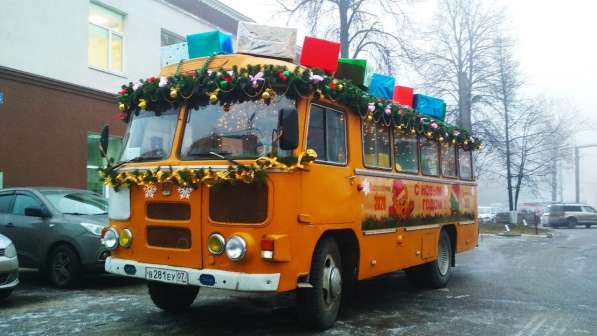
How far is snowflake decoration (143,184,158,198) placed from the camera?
6355 millimetres

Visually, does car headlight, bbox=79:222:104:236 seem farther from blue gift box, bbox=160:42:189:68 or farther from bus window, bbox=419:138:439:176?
bus window, bbox=419:138:439:176

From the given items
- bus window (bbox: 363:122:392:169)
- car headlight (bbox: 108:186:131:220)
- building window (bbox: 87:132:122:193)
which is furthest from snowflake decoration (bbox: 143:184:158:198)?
building window (bbox: 87:132:122:193)

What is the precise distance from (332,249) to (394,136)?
252 cm

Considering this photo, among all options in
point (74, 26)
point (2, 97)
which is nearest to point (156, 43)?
point (74, 26)

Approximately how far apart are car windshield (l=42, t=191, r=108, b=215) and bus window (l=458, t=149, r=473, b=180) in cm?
674

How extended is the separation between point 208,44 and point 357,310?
156 inches

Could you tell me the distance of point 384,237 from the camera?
25.8 ft

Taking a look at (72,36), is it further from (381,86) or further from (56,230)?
(381,86)

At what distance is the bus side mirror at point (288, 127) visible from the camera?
572 centimetres

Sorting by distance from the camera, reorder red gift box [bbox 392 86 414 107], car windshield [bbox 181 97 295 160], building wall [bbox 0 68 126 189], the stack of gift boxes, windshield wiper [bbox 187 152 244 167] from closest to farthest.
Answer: windshield wiper [bbox 187 152 244 167] < car windshield [bbox 181 97 295 160] < the stack of gift boxes < red gift box [bbox 392 86 414 107] < building wall [bbox 0 68 126 189]

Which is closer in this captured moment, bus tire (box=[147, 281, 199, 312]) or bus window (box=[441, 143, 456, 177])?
bus tire (box=[147, 281, 199, 312])

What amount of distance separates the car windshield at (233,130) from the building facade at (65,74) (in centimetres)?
813

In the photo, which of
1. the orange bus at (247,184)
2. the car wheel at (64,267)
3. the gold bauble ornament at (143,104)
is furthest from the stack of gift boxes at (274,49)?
the car wheel at (64,267)

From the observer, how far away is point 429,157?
384 inches
